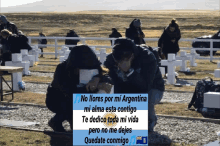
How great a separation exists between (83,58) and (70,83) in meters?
0.57

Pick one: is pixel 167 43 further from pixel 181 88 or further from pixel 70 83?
pixel 70 83

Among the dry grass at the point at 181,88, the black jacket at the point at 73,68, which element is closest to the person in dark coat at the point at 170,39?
the dry grass at the point at 181,88

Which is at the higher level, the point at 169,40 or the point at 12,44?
the point at 169,40

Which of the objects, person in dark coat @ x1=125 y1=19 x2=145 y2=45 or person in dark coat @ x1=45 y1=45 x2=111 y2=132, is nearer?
person in dark coat @ x1=45 y1=45 x2=111 y2=132

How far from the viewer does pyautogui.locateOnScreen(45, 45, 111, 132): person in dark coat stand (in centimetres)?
495

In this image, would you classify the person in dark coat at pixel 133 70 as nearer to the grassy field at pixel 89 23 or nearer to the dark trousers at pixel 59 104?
the dark trousers at pixel 59 104

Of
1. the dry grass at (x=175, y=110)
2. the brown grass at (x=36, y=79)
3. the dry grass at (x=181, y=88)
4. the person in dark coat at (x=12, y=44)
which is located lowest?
the brown grass at (x=36, y=79)

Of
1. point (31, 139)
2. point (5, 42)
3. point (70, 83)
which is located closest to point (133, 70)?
point (70, 83)

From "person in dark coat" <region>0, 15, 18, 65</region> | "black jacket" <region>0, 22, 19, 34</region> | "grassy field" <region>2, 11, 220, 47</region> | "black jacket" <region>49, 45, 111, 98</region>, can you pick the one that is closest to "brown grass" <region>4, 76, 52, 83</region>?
"person in dark coat" <region>0, 15, 18, 65</region>

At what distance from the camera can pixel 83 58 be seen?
5246 millimetres

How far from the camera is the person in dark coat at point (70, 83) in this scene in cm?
495

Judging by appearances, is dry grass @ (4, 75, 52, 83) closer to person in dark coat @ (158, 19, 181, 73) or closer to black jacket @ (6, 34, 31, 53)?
black jacket @ (6, 34, 31, 53)

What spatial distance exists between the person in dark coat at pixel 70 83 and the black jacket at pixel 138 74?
68 centimetres

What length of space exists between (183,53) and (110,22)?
52.2m
